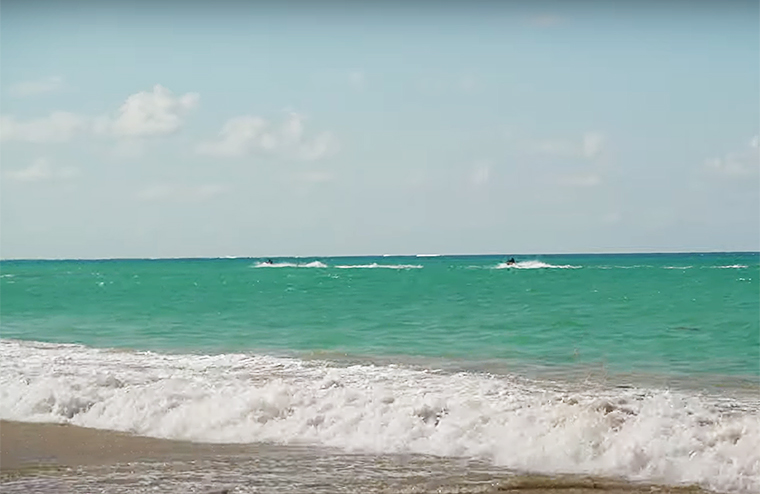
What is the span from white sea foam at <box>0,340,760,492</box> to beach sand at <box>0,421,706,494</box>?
51 cm

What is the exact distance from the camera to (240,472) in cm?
905

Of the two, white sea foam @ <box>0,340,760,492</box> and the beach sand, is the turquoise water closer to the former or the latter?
white sea foam @ <box>0,340,760,492</box>

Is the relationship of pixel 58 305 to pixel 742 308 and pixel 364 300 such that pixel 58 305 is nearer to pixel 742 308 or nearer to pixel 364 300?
pixel 364 300

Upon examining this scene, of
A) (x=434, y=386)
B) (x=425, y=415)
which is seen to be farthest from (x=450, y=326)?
(x=425, y=415)

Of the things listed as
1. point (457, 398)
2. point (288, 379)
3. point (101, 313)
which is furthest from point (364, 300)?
point (457, 398)

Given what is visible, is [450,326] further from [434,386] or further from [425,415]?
[425,415]

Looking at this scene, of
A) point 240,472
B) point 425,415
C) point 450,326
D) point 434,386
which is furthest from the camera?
point 450,326

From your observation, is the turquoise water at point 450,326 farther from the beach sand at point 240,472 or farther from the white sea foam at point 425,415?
the beach sand at point 240,472

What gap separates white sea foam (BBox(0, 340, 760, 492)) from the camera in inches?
378

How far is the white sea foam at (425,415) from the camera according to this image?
31.5 ft

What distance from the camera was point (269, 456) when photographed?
986 centimetres

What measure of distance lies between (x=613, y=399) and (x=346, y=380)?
4.05 meters

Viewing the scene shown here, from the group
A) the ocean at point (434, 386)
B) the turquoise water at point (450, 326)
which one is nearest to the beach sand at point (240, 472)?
the ocean at point (434, 386)

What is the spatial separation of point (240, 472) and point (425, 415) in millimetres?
2922
